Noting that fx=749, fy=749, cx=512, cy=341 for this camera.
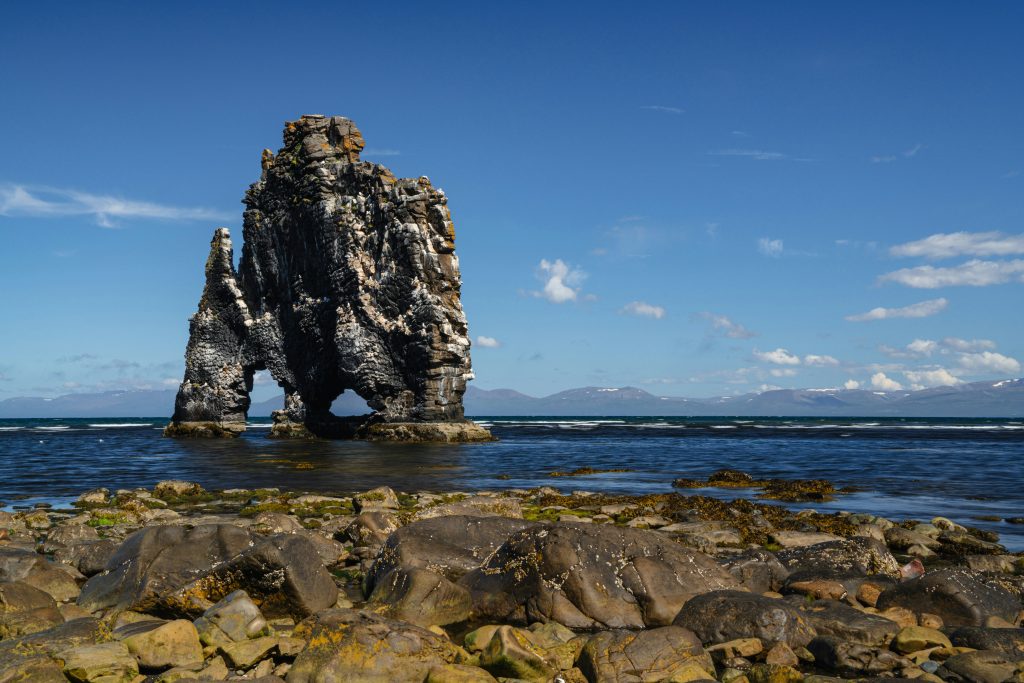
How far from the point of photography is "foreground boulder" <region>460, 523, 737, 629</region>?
11.0 m

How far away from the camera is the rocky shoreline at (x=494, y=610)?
8750 mm

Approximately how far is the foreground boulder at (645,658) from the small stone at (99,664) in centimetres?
531

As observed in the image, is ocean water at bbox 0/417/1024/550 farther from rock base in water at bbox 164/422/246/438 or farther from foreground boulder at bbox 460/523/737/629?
rock base in water at bbox 164/422/246/438

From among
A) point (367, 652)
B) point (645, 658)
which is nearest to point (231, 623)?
point (367, 652)

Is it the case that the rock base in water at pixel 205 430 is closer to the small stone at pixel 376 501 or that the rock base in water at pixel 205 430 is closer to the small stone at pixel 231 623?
the small stone at pixel 376 501

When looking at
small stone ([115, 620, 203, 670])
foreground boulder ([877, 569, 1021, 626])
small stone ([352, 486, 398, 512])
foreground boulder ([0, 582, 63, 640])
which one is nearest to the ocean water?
small stone ([352, 486, 398, 512])

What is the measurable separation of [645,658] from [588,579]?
231 centimetres

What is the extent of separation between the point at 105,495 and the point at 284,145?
59422 mm

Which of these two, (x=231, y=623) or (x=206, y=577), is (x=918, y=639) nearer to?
(x=231, y=623)

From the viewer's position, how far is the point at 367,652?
28.3 ft

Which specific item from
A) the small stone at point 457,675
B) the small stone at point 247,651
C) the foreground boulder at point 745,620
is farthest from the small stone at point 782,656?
the small stone at point 247,651

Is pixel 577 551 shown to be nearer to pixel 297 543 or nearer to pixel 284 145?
pixel 297 543

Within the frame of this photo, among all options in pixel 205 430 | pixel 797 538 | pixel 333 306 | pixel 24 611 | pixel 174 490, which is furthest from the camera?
pixel 205 430

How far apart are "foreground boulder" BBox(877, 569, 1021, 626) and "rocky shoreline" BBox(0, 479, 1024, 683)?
0.08ft
